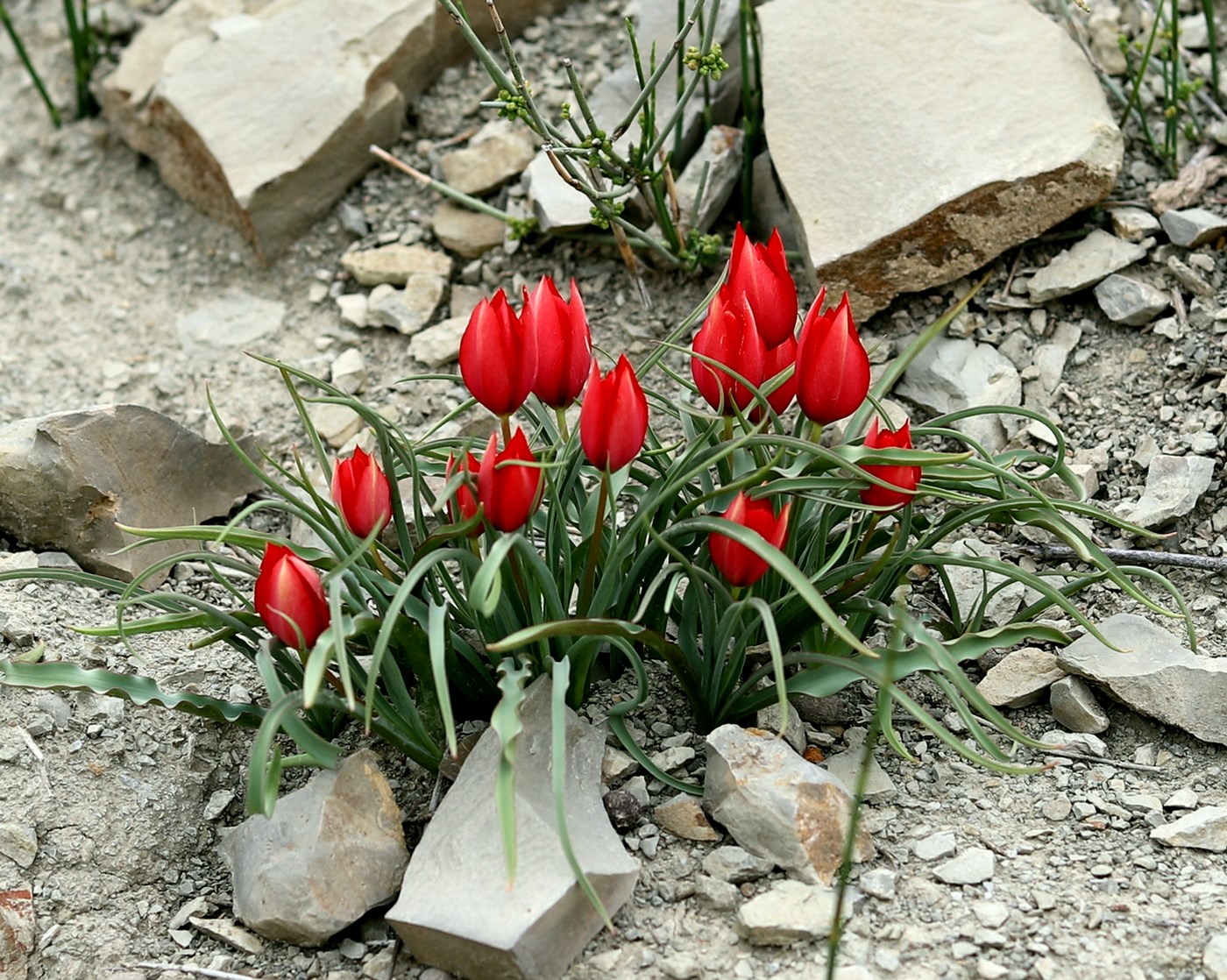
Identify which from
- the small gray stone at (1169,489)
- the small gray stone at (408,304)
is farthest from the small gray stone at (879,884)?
the small gray stone at (408,304)

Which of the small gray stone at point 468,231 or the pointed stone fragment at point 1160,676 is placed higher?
the small gray stone at point 468,231

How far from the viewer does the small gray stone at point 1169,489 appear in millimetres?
2303

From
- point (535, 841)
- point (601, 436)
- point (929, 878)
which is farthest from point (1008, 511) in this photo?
point (535, 841)

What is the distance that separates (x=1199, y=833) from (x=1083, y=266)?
1277 mm

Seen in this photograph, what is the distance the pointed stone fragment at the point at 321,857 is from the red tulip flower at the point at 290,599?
0.75 feet

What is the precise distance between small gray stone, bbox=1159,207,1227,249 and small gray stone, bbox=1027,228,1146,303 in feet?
0.23

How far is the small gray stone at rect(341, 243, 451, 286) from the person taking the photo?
125 inches

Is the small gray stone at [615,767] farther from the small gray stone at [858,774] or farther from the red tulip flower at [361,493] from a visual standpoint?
the red tulip flower at [361,493]

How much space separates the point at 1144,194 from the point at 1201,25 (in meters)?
0.67

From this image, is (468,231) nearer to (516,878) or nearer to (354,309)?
(354,309)

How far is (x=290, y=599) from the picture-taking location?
1672 millimetres

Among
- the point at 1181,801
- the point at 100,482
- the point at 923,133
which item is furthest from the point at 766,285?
the point at 100,482

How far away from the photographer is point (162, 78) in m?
3.46

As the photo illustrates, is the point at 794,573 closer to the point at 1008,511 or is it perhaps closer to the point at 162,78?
the point at 1008,511
